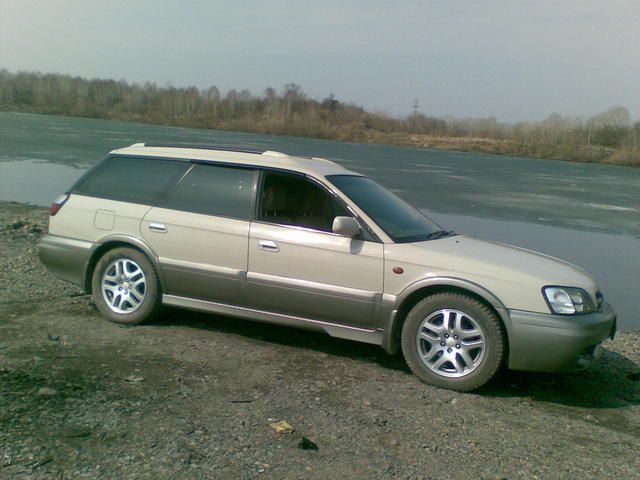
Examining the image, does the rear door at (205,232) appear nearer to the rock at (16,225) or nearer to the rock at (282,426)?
the rock at (282,426)

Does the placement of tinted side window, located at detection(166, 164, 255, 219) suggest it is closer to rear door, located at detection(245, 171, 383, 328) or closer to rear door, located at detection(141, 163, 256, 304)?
rear door, located at detection(141, 163, 256, 304)

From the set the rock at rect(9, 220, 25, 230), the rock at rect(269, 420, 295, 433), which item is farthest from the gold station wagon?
the rock at rect(9, 220, 25, 230)

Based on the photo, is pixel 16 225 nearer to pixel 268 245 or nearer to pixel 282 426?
pixel 268 245

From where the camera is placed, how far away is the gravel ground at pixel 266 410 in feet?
12.4

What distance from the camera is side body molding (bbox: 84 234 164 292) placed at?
20.1 feet

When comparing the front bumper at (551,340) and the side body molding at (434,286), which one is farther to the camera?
the side body molding at (434,286)

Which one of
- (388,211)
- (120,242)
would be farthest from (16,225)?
(388,211)

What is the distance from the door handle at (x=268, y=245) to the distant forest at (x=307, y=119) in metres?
55.1

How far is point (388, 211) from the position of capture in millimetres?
6055

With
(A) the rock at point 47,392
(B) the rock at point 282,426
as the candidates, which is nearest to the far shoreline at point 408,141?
(B) the rock at point 282,426

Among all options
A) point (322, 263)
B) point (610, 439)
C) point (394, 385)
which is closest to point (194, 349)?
point (322, 263)

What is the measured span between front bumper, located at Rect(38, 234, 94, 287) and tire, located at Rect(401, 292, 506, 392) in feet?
10.1

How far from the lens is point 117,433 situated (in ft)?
13.0

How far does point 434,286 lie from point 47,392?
2.84 meters
